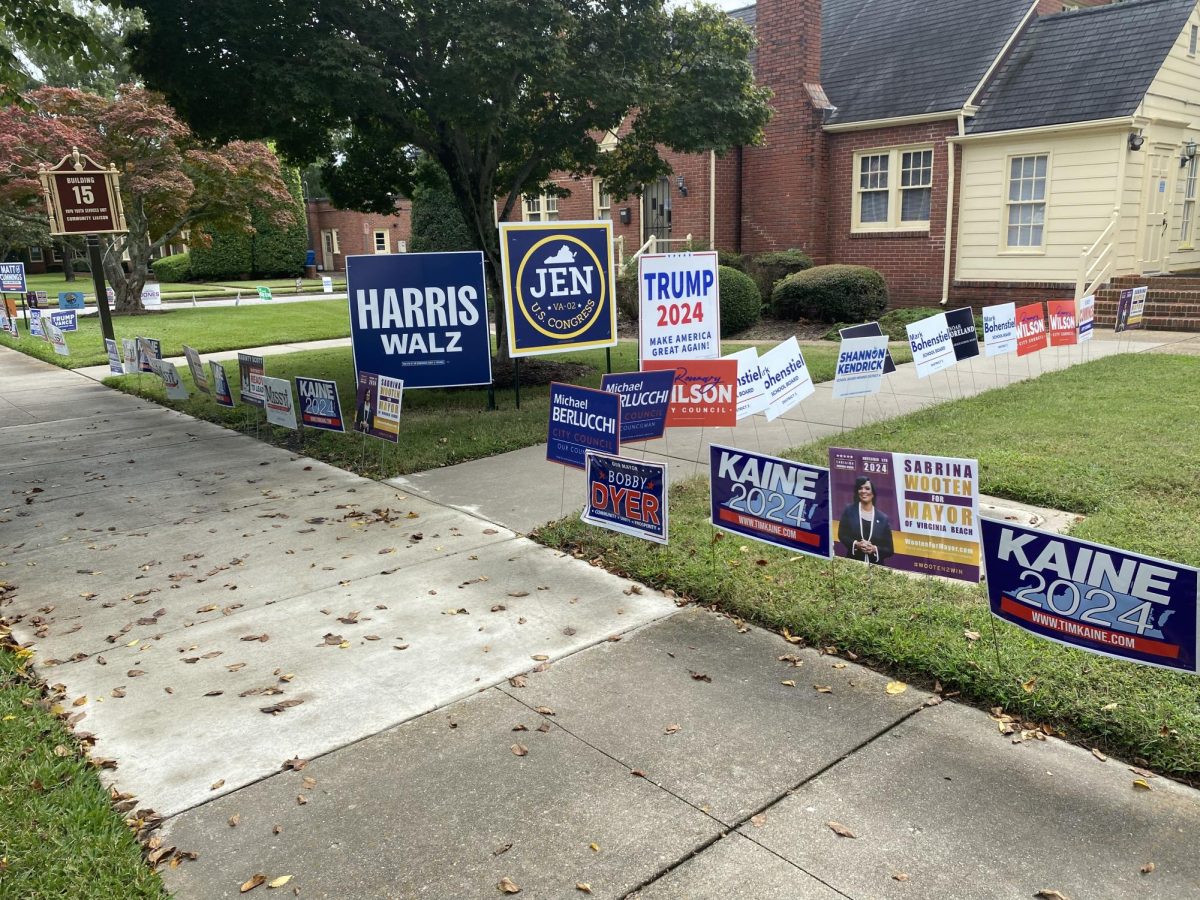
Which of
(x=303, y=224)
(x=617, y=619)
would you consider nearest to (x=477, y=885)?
(x=617, y=619)

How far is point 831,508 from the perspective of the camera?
4.89 metres

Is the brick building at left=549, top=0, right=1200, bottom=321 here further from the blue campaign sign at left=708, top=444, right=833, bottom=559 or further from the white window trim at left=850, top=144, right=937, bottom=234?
the blue campaign sign at left=708, top=444, right=833, bottom=559

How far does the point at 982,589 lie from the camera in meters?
5.30

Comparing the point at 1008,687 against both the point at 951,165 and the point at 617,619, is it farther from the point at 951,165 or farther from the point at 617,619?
the point at 951,165

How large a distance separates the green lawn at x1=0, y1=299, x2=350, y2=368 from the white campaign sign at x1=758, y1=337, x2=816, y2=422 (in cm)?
1302

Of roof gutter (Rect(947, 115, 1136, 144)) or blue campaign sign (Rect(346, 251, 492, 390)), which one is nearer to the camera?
blue campaign sign (Rect(346, 251, 492, 390))

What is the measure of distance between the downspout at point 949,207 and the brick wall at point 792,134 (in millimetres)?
2940

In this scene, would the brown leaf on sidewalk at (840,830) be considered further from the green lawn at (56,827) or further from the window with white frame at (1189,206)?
the window with white frame at (1189,206)

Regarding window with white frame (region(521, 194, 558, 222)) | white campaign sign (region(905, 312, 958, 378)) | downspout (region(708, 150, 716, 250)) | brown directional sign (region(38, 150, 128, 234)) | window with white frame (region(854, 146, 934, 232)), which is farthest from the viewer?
window with white frame (region(521, 194, 558, 222))

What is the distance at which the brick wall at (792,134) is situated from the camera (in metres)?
20.3

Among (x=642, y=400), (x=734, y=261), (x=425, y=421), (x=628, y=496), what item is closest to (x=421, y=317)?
(x=425, y=421)

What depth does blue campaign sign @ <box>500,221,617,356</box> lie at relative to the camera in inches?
399

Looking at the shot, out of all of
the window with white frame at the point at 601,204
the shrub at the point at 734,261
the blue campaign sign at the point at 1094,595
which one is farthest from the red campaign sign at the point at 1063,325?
the window with white frame at the point at 601,204

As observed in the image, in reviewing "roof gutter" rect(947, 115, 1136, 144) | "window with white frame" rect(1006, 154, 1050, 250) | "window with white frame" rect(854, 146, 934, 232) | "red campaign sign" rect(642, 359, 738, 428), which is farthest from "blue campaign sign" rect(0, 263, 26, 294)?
"window with white frame" rect(1006, 154, 1050, 250)
